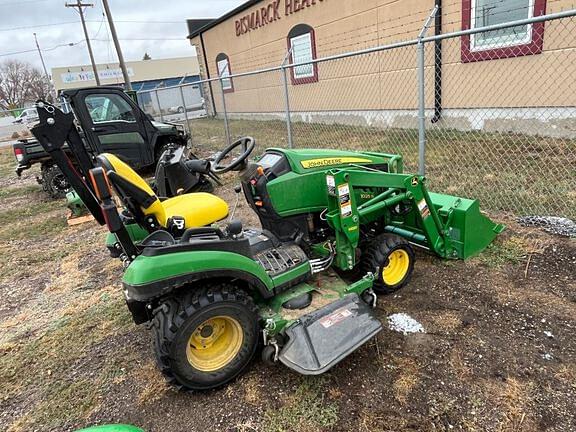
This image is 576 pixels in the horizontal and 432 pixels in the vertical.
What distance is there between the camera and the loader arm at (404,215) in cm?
282

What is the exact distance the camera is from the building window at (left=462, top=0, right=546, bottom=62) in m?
6.38

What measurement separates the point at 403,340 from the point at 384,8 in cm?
825

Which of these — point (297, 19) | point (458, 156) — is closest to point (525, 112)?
point (458, 156)

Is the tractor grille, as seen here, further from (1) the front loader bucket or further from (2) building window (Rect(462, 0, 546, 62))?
(2) building window (Rect(462, 0, 546, 62))

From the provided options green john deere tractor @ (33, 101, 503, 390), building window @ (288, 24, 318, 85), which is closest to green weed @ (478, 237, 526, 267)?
green john deere tractor @ (33, 101, 503, 390)

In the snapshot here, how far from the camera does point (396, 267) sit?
3.28 m

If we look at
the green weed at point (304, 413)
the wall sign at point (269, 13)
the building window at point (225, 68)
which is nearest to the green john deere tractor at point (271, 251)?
the green weed at point (304, 413)

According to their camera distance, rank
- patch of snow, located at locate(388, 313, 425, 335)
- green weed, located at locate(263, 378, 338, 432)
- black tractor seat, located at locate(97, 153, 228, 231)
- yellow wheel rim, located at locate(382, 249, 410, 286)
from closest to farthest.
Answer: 1. green weed, located at locate(263, 378, 338, 432)
2. black tractor seat, located at locate(97, 153, 228, 231)
3. patch of snow, located at locate(388, 313, 425, 335)
4. yellow wheel rim, located at locate(382, 249, 410, 286)

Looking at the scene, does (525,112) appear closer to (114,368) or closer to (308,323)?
(308,323)

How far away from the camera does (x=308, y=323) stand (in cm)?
242

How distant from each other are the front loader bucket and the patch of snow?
967 millimetres

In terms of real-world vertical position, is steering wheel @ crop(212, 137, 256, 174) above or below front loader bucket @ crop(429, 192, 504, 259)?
above

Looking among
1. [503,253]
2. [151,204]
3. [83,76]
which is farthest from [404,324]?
[83,76]

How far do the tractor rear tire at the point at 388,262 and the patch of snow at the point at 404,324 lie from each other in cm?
29
